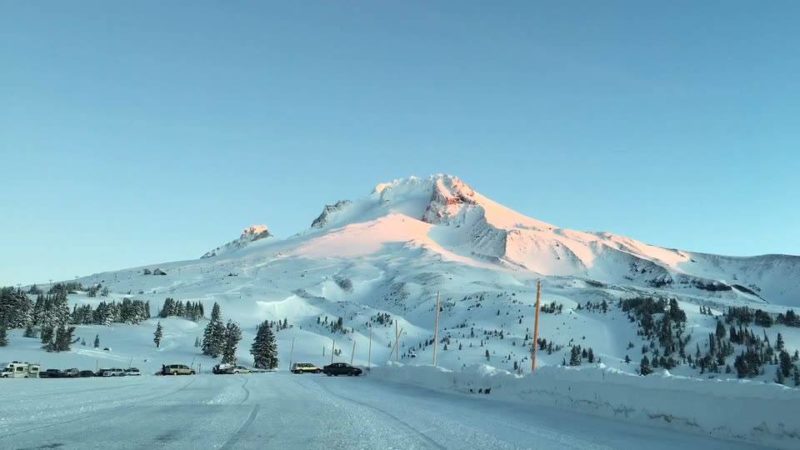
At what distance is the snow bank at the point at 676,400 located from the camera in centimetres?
1440

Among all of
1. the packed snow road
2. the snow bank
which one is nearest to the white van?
the packed snow road

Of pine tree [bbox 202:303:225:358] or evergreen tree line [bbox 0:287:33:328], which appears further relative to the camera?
pine tree [bbox 202:303:225:358]

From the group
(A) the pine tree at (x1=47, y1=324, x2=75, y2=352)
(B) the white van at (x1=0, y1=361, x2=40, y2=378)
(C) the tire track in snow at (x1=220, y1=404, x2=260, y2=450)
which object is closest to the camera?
(C) the tire track in snow at (x1=220, y1=404, x2=260, y2=450)

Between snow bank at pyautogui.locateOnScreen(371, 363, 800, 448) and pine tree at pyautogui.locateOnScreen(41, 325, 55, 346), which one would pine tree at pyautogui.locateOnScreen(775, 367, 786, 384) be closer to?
snow bank at pyautogui.locateOnScreen(371, 363, 800, 448)

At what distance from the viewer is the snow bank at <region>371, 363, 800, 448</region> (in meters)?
14.4

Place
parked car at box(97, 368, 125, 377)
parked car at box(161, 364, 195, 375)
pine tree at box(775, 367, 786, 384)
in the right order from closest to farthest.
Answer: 1. parked car at box(97, 368, 125, 377)
2. parked car at box(161, 364, 195, 375)
3. pine tree at box(775, 367, 786, 384)

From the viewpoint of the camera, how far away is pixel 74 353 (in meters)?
129

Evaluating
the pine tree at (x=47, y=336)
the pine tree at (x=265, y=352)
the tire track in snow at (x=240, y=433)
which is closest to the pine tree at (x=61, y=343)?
the pine tree at (x=47, y=336)

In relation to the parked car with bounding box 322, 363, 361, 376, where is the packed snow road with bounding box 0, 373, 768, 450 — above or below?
above

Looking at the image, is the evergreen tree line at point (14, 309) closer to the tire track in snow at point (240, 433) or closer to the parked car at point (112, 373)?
the parked car at point (112, 373)

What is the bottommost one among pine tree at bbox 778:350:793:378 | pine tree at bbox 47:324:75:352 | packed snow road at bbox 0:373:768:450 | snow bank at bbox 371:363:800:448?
pine tree at bbox 47:324:75:352

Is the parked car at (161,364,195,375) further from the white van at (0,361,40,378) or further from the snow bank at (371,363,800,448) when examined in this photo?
the snow bank at (371,363,800,448)

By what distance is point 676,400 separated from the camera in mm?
17812

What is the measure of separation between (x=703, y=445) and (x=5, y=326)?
15187 centimetres
